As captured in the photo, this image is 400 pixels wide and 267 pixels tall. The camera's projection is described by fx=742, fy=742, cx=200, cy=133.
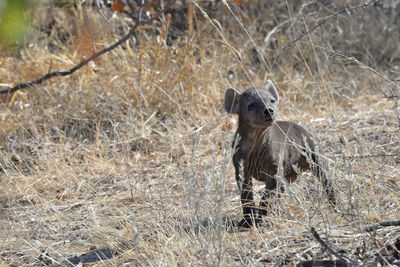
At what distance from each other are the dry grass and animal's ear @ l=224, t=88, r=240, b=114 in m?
0.27

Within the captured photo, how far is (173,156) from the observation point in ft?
22.8

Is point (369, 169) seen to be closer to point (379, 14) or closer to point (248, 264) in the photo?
point (248, 264)

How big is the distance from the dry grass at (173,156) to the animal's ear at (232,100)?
0.87 ft

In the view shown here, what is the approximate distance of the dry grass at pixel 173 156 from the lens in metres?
4.09

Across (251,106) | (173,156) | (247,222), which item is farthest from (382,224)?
(173,156)

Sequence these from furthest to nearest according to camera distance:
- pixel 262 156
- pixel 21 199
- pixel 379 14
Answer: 1. pixel 379 14
2. pixel 21 199
3. pixel 262 156

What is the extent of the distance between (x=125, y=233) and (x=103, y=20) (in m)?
4.45

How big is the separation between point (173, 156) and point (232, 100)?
1505mm

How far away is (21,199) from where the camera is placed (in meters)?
5.92

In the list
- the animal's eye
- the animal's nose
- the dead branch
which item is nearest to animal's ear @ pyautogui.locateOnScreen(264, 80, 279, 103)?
the animal's eye

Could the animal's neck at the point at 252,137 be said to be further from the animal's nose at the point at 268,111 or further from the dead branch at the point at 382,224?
the dead branch at the point at 382,224

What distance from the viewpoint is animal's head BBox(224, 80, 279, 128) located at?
16.7 ft

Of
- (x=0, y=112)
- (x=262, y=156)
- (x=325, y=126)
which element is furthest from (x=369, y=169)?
(x=0, y=112)

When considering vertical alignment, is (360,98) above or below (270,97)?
below
